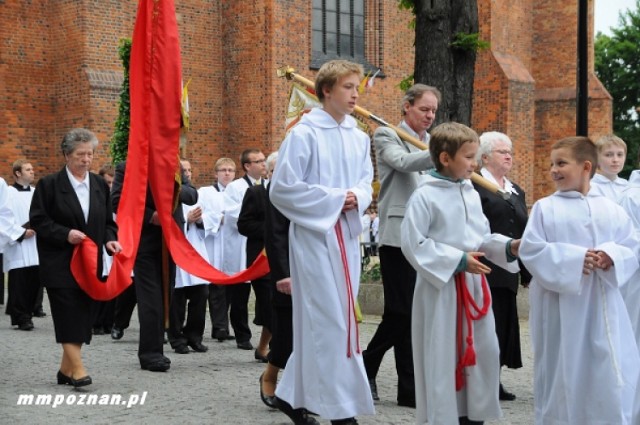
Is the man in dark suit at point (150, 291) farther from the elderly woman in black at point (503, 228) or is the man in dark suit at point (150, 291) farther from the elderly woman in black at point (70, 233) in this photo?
the elderly woman in black at point (503, 228)

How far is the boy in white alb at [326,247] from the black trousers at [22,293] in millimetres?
7347

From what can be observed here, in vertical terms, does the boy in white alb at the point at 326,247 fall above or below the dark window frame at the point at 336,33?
below

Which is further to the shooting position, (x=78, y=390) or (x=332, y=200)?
(x=78, y=390)

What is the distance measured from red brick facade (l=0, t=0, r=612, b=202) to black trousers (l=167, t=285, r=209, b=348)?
1093 cm

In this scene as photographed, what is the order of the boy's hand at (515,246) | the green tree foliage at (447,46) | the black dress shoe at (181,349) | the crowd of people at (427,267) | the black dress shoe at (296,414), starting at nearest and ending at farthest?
the crowd of people at (427,267)
the boy's hand at (515,246)
the black dress shoe at (296,414)
the black dress shoe at (181,349)
the green tree foliage at (447,46)

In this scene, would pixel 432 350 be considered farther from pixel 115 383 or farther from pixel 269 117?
pixel 269 117

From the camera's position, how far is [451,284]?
5.68 m

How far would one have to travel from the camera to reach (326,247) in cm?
623

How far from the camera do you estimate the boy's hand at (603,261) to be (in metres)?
5.47

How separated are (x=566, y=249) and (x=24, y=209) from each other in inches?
435

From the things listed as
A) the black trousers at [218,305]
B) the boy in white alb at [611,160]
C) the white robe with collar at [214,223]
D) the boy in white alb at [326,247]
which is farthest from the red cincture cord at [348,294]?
the white robe with collar at [214,223]

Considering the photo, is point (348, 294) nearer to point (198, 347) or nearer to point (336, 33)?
point (198, 347)

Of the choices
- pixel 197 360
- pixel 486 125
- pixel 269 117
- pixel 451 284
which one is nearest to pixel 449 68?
pixel 197 360

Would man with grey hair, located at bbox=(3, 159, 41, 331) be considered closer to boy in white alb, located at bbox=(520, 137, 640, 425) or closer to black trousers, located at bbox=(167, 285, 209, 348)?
black trousers, located at bbox=(167, 285, 209, 348)
